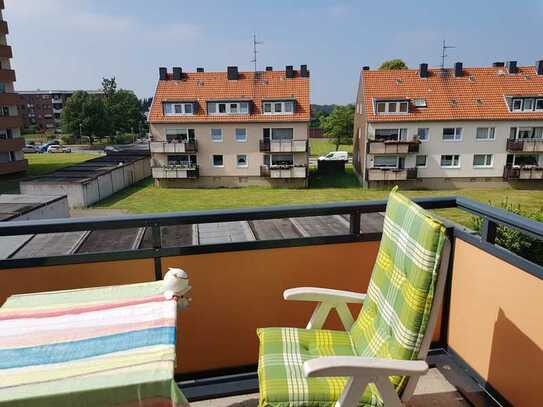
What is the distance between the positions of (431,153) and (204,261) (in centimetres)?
2534

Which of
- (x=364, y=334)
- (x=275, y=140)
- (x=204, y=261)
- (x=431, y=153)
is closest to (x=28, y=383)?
(x=204, y=261)

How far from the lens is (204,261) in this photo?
2.27 meters

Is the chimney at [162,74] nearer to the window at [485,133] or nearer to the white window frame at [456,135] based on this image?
the white window frame at [456,135]

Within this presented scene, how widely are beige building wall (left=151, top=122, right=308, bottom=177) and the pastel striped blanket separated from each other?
79.5 feet

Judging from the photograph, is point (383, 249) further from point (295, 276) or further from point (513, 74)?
point (513, 74)

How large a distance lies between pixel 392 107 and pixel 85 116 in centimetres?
4303

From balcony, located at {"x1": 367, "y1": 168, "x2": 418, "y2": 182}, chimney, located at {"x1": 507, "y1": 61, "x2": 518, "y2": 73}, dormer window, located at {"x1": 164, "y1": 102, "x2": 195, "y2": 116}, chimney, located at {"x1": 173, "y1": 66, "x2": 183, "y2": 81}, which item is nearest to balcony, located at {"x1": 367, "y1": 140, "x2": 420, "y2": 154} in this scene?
balcony, located at {"x1": 367, "y1": 168, "x2": 418, "y2": 182}

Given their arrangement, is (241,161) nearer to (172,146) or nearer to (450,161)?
(172,146)

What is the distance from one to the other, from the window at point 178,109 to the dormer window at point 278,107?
4.72m

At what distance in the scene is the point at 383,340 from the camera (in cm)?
176

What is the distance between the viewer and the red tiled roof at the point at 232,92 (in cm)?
2539

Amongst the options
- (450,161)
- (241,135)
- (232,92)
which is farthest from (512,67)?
(232,92)

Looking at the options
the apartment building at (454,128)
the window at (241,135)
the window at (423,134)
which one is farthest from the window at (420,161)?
the window at (241,135)

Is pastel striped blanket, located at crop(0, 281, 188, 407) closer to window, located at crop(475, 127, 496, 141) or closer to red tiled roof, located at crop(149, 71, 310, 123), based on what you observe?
red tiled roof, located at crop(149, 71, 310, 123)
